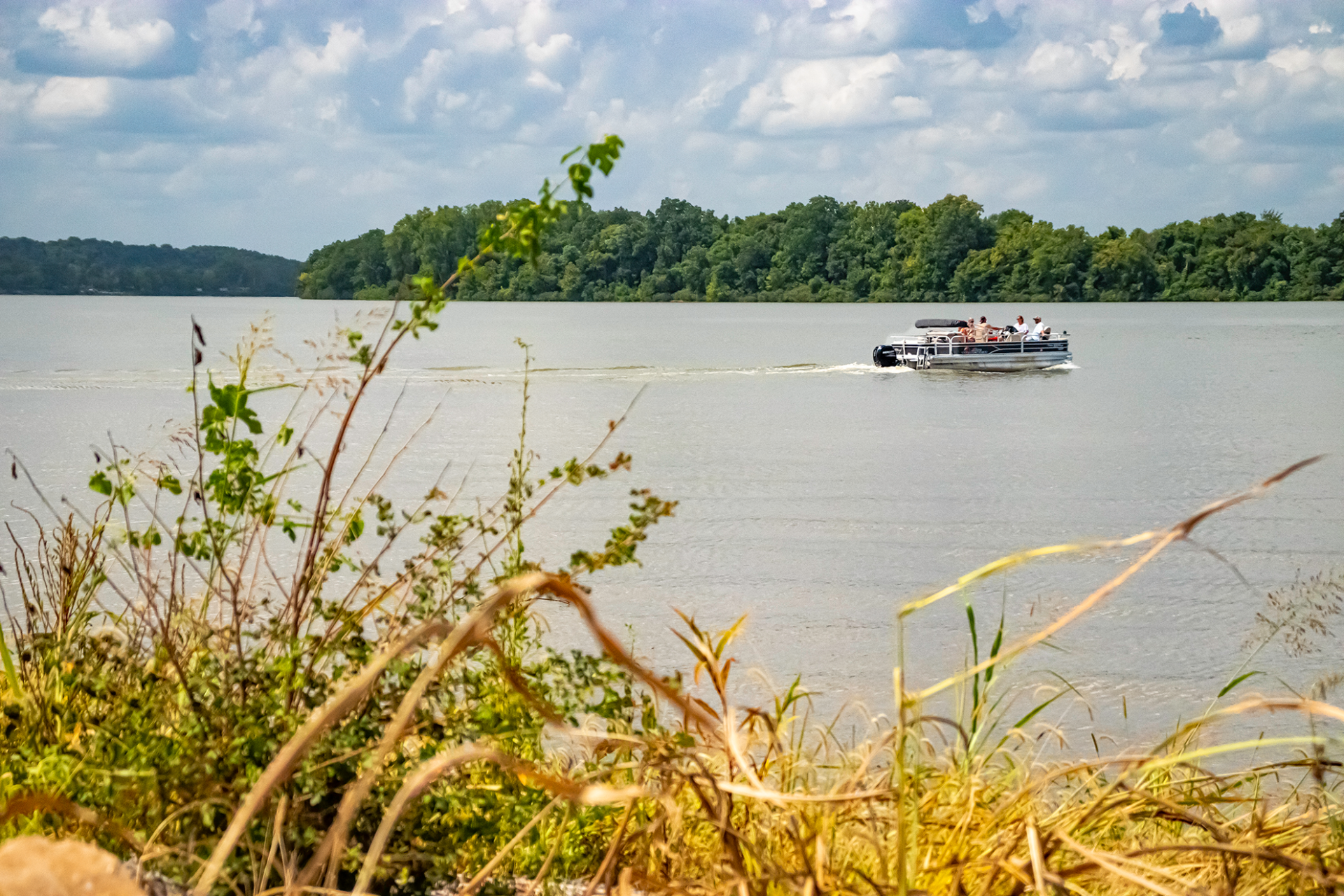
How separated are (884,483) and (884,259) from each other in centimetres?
14868

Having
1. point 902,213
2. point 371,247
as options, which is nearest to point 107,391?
point 371,247

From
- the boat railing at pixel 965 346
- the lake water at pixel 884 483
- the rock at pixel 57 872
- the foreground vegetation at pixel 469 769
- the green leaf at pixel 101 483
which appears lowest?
the lake water at pixel 884 483

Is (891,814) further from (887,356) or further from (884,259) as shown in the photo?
(884,259)

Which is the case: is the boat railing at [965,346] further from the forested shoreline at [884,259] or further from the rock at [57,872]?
the forested shoreline at [884,259]

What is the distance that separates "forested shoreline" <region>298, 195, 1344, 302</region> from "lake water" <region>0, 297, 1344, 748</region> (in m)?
82.6

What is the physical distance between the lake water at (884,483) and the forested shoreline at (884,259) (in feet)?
271

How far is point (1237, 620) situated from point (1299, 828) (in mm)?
7966

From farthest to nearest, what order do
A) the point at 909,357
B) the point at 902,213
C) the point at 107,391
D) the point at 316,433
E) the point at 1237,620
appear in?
the point at 902,213 → the point at 909,357 → the point at 107,391 → the point at 316,433 → the point at 1237,620

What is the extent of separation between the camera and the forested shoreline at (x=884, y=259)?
477 feet

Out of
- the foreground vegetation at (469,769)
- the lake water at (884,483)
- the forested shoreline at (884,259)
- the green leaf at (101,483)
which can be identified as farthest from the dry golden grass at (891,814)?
the forested shoreline at (884,259)

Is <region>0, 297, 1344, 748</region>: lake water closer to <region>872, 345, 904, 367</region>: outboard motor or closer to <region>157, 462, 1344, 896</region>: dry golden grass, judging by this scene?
<region>157, 462, 1344, 896</region>: dry golden grass

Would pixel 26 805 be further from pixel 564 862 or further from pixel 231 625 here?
pixel 564 862

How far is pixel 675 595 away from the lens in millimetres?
11125

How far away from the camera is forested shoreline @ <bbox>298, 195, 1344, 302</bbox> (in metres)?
145
